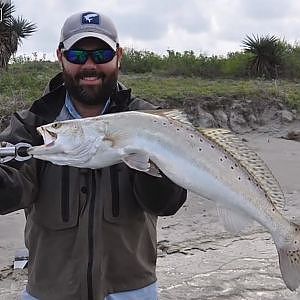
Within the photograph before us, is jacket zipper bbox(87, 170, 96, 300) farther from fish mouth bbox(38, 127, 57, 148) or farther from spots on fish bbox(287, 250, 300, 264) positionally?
spots on fish bbox(287, 250, 300, 264)

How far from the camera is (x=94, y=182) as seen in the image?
3.22m

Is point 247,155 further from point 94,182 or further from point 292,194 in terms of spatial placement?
point 292,194

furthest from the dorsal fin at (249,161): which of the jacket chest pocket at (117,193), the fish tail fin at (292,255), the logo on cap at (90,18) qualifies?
the logo on cap at (90,18)

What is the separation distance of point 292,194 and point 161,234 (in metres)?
3.83

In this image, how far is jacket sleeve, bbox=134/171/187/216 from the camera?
309cm

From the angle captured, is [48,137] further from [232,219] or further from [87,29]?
[232,219]

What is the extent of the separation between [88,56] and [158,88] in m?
14.9

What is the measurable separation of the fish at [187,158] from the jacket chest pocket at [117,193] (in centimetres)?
31

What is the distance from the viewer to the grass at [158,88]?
16.2m

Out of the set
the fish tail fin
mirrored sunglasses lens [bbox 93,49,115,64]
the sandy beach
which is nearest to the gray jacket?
mirrored sunglasses lens [bbox 93,49,115,64]

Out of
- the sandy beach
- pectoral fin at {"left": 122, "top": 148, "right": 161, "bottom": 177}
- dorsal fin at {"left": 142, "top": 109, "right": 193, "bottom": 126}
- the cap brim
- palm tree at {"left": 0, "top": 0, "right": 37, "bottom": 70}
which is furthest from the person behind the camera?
palm tree at {"left": 0, "top": 0, "right": 37, "bottom": 70}

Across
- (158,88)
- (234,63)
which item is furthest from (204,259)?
(234,63)

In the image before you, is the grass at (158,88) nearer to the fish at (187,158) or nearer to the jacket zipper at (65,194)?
the jacket zipper at (65,194)

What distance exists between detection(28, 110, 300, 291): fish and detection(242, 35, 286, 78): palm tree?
70.9 feet
